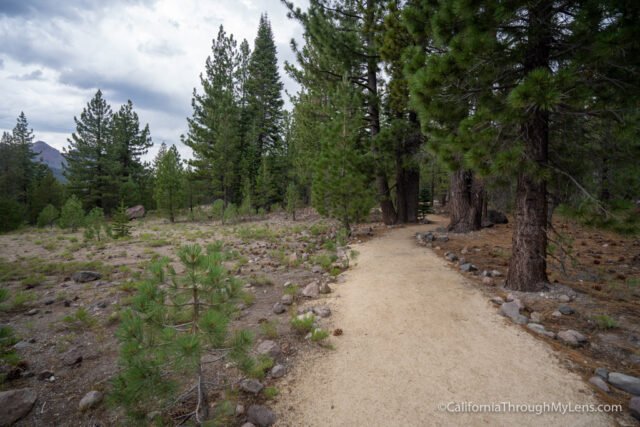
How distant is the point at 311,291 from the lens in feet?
16.2

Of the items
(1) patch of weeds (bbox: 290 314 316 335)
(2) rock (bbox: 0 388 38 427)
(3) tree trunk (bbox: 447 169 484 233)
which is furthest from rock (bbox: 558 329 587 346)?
(3) tree trunk (bbox: 447 169 484 233)

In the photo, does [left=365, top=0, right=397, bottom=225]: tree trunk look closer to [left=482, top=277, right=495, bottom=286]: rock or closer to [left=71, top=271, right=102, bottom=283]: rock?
[left=482, top=277, right=495, bottom=286]: rock

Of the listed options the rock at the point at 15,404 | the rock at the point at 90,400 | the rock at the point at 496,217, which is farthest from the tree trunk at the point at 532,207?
the rock at the point at 496,217

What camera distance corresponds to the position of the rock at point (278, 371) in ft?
9.05

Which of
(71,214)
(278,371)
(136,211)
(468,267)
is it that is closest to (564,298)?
(468,267)

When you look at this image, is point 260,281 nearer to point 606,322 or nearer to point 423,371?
point 423,371

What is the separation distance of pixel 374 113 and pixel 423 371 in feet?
34.6

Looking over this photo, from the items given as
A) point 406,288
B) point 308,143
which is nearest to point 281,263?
point 406,288

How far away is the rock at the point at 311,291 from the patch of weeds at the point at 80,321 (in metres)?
3.26

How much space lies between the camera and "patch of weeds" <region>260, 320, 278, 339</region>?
3.49 m

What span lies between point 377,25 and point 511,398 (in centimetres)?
1067

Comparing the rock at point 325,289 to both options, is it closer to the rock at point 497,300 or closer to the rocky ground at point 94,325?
the rocky ground at point 94,325

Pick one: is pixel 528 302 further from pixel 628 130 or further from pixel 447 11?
pixel 447 11

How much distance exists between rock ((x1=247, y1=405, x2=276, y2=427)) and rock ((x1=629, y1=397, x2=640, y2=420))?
111 inches
